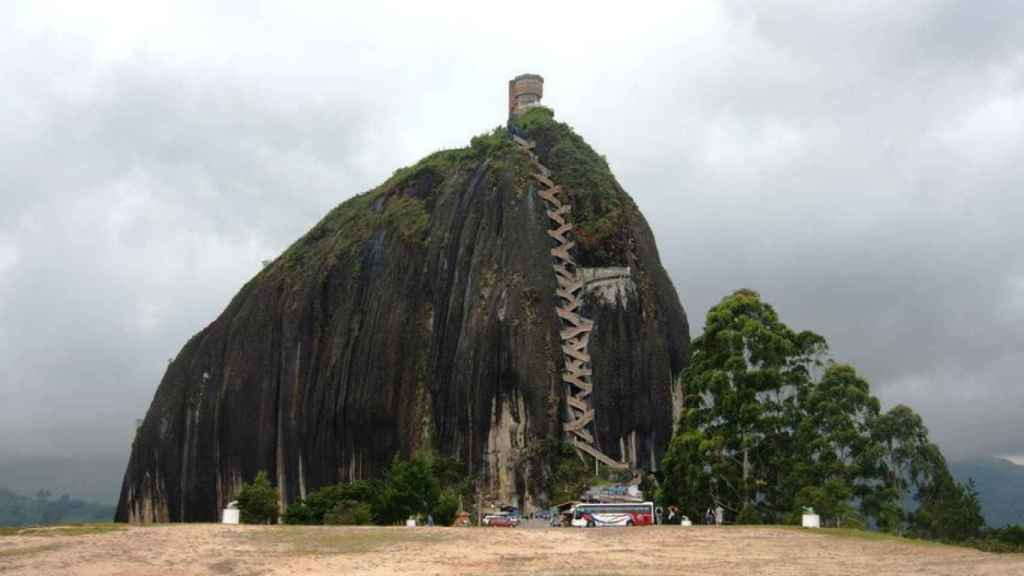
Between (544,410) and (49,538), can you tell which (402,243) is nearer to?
(544,410)

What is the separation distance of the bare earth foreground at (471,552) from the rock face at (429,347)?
24.7 m

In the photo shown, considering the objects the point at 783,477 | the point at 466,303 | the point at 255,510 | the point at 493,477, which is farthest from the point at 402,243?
the point at 783,477

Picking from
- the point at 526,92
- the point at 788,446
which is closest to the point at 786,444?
the point at 788,446

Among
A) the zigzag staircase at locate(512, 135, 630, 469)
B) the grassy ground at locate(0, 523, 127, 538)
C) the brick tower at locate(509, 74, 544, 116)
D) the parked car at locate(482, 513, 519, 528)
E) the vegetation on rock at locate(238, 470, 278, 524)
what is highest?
the brick tower at locate(509, 74, 544, 116)

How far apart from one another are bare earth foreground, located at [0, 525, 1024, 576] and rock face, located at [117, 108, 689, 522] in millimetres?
24735

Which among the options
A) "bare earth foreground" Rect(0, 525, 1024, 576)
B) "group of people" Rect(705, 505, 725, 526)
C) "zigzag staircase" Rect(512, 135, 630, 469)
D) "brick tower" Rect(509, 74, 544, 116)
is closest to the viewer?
"bare earth foreground" Rect(0, 525, 1024, 576)

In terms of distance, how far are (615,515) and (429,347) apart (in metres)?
29.3

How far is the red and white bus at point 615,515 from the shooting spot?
40.8 m

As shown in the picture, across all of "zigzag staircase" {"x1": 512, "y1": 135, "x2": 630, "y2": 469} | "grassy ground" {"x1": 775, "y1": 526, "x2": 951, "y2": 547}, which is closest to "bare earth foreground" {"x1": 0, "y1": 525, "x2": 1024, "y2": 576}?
"grassy ground" {"x1": 775, "y1": 526, "x2": 951, "y2": 547}

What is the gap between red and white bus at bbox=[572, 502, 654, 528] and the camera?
40844 millimetres

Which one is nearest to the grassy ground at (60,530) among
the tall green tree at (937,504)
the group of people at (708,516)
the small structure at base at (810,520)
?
the group of people at (708,516)

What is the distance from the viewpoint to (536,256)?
64.2 meters

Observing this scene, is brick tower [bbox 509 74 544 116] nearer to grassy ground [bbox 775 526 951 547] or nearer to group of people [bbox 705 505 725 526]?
group of people [bbox 705 505 725 526]

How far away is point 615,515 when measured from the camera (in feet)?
135
